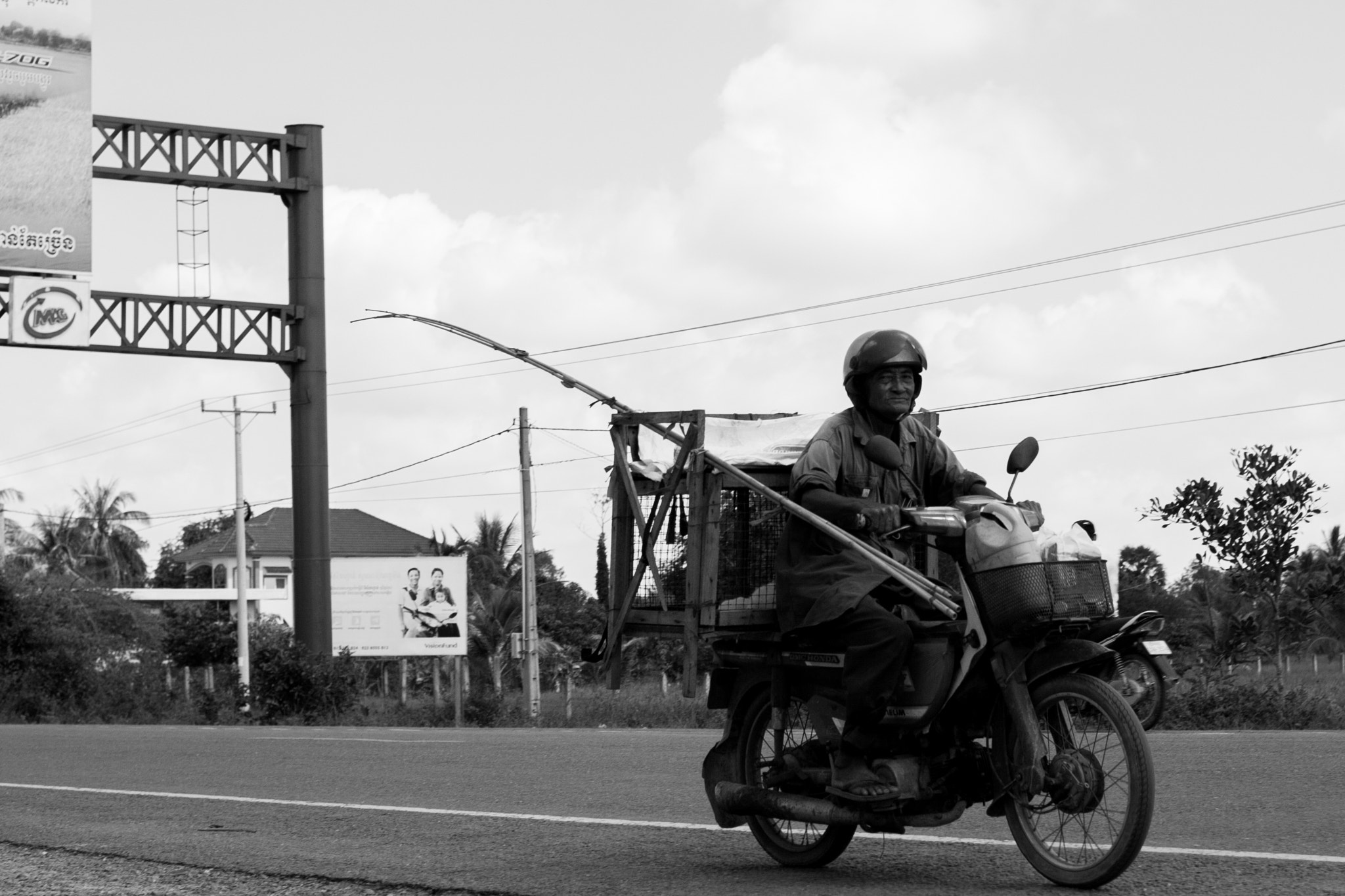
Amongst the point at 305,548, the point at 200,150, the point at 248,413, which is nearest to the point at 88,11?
the point at 200,150

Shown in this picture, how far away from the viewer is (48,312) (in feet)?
94.1

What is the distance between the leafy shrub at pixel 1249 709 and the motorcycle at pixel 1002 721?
12.9 m

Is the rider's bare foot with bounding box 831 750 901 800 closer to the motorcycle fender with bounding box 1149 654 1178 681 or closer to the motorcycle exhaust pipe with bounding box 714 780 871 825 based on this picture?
the motorcycle exhaust pipe with bounding box 714 780 871 825

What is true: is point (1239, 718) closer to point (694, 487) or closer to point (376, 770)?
point (376, 770)

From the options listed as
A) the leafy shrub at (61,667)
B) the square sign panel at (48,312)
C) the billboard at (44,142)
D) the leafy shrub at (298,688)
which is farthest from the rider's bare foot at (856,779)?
the leafy shrub at (61,667)

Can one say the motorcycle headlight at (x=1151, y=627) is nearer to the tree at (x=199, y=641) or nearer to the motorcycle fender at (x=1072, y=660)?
the motorcycle fender at (x=1072, y=660)

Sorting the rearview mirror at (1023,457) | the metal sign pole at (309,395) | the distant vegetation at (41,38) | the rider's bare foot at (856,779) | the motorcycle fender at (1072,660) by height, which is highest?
the distant vegetation at (41,38)

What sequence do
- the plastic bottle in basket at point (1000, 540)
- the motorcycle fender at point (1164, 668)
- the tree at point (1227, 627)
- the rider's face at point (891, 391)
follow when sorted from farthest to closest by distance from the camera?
1. the tree at point (1227, 627)
2. the rider's face at point (891, 391)
3. the plastic bottle in basket at point (1000, 540)
4. the motorcycle fender at point (1164, 668)

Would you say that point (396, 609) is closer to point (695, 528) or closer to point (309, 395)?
point (309, 395)

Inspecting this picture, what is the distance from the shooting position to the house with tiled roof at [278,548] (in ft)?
294

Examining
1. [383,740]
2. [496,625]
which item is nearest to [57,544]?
[496,625]

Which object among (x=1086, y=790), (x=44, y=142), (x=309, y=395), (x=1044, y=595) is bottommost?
(x=1086, y=790)

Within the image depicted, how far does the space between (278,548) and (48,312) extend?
65.2 m

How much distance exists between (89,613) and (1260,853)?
42.5 m
